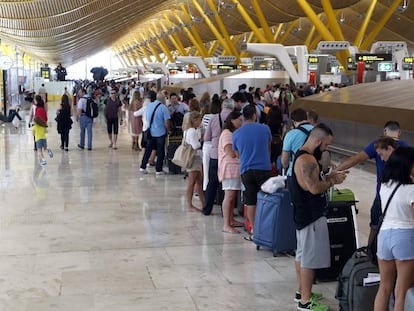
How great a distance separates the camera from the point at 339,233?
6219 mm

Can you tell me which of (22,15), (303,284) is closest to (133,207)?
(303,284)

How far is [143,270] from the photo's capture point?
267 inches

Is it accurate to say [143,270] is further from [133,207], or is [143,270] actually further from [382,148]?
[133,207]

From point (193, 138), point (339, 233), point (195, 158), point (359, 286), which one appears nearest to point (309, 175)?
point (359, 286)

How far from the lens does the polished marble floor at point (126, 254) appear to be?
5898mm

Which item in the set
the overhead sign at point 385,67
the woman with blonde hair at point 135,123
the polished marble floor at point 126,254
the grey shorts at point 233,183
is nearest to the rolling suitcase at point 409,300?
the polished marble floor at point 126,254

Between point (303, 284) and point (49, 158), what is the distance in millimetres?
11666

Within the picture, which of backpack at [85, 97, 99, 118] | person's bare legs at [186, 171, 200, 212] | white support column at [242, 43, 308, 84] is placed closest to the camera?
person's bare legs at [186, 171, 200, 212]

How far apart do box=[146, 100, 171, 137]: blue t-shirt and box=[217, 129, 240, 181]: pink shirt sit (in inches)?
190

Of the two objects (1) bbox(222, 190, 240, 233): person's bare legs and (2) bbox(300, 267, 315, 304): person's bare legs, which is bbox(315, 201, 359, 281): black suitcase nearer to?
(2) bbox(300, 267, 315, 304): person's bare legs

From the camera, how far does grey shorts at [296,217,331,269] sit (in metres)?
5.45

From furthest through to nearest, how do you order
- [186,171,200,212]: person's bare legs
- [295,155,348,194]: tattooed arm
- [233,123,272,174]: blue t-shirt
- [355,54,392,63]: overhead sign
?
[355,54,392,63]: overhead sign < [186,171,200,212]: person's bare legs < [233,123,272,174]: blue t-shirt < [295,155,348,194]: tattooed arm

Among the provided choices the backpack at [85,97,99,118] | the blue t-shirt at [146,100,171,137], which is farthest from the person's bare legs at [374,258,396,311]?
the backpack at [85,97,99,118]

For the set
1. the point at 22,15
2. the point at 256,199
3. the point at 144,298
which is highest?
the point at 22,15
